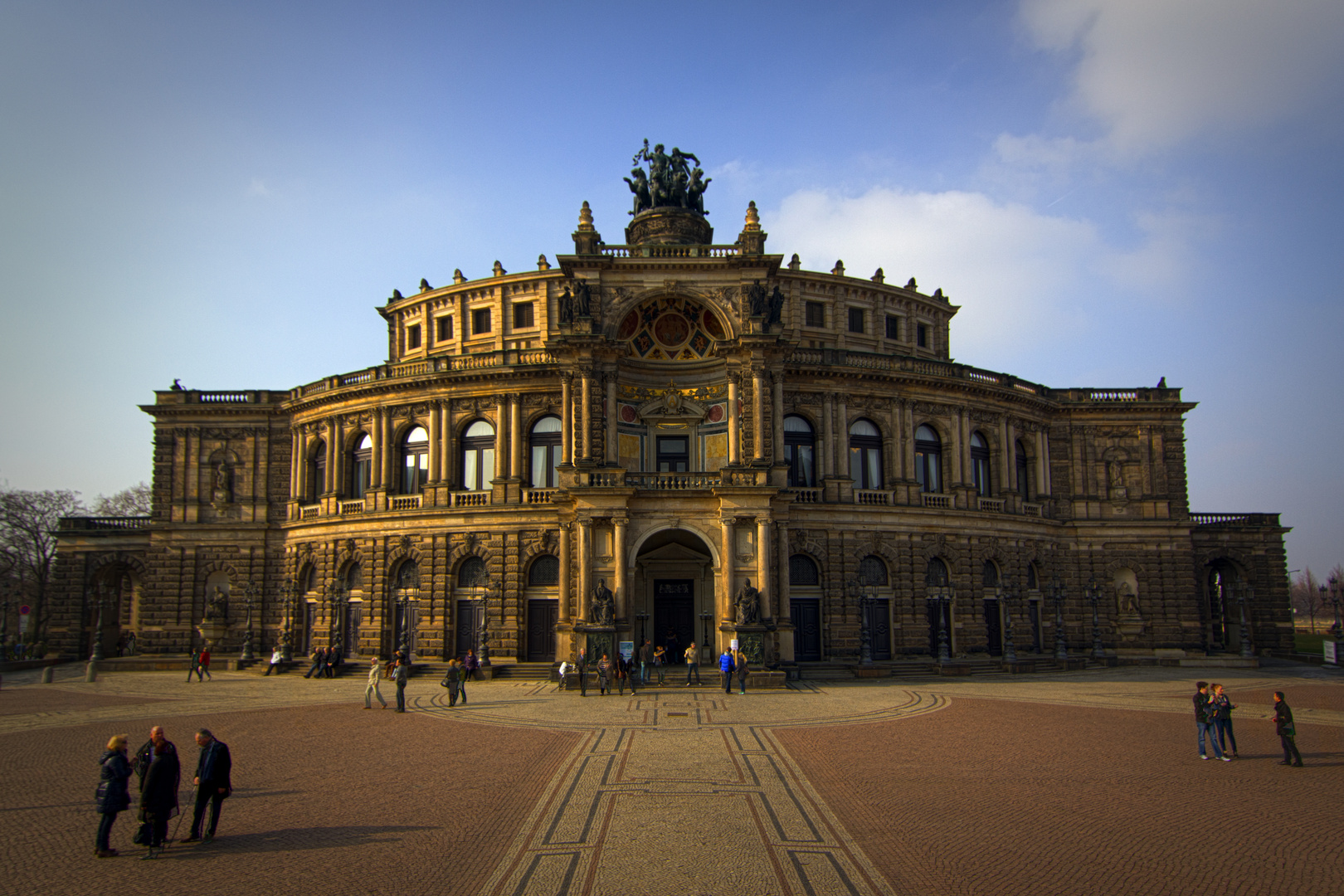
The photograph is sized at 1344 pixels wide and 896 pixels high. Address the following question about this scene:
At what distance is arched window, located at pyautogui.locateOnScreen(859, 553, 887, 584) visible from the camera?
4291 cm

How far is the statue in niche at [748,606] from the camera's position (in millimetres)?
34906

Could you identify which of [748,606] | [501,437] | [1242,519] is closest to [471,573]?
[501,437]

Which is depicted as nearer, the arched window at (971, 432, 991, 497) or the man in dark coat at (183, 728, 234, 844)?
the man in dark coat at (183, 728, 234, 844)

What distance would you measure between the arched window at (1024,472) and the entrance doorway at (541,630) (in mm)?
27474

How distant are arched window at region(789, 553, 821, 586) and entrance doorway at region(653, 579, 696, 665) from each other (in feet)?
16.4

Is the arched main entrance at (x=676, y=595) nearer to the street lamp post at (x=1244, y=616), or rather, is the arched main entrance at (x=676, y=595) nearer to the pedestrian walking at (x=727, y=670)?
the pedestrian walking at (x=727, y=670)

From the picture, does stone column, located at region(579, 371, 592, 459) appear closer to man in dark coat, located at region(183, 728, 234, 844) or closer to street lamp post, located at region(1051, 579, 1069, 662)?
man in dark coat, located at region(183, 728, 234, 844)

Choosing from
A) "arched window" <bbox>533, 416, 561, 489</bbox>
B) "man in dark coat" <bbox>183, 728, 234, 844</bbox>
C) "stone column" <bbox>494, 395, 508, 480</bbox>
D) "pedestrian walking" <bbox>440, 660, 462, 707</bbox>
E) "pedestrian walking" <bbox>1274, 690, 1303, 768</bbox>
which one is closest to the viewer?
"man in dark coat" <bbox>183, 728, 234, 844</bbox>

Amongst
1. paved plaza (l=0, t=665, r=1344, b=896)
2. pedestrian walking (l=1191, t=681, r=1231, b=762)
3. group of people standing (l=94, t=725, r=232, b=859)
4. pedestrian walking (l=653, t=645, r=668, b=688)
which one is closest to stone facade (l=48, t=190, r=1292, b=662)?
pedestrian walking (l=653, t=645, r=668, b=688)

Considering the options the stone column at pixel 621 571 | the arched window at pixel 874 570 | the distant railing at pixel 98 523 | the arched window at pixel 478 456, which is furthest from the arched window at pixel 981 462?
the distant railing at pixel 98 523

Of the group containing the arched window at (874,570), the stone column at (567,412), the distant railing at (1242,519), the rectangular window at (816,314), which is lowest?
the arched window at (874,570)

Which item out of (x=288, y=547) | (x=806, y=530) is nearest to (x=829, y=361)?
(x=806, y=530)

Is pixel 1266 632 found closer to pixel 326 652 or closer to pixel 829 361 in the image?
pixel 829 361

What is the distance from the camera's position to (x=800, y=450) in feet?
144
